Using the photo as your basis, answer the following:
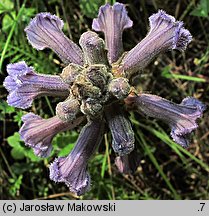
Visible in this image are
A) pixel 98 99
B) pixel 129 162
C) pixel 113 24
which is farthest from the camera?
pixel 129 162

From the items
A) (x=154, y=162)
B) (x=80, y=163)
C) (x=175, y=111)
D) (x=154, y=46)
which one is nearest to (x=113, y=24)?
(x=154, y=46)

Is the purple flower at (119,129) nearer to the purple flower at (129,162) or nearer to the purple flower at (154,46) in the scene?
the purple flower at (154,46)

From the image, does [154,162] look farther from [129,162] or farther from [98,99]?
[98,99]

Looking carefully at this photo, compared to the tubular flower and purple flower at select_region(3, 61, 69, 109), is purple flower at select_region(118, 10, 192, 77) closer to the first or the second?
the tubular flower

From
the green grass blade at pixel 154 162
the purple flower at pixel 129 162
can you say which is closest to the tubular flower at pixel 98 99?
the purple flower at pixel 129 162

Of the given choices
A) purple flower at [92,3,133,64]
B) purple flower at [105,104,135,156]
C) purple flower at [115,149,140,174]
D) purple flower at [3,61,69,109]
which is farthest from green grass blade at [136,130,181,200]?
purple flower at [3,61,69,109]

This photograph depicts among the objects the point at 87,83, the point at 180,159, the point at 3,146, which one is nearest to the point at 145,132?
the point at 180,159
